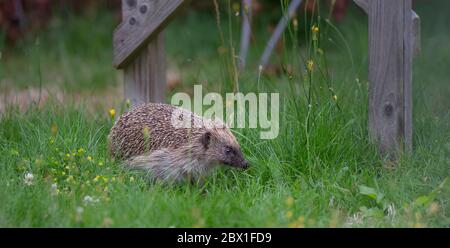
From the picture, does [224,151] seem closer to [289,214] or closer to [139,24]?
[289,214]

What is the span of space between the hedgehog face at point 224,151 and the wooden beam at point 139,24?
974 millimetres

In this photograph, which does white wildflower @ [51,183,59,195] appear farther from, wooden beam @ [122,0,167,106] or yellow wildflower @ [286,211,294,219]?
wooden beam @ [122,0,167,106]

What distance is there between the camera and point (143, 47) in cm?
573

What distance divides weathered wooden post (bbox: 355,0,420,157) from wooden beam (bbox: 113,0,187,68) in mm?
1439

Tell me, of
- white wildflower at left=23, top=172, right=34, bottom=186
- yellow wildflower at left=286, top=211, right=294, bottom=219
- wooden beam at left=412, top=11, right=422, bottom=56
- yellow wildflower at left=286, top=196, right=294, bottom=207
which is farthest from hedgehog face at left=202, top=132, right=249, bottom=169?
wooden beam at left=412, top=11, right=422, bottom=56

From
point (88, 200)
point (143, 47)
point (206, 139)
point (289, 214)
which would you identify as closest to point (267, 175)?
point (206, 139)

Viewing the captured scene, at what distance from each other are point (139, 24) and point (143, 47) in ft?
0.72

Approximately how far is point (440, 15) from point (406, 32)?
4.60 metres

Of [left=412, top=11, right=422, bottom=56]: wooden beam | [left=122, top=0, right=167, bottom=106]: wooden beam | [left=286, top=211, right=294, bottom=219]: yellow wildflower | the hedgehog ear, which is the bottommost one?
[left=286, top=211, right=294, bottom=219]: yellow wildflower

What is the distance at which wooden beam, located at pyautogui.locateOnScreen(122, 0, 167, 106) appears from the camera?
18.9 feet

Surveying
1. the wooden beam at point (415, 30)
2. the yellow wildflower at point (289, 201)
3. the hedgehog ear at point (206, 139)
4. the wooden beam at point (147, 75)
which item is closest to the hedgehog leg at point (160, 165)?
the hedgehog ear at point (206, 139)

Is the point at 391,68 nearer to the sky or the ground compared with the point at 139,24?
nearer to the ground

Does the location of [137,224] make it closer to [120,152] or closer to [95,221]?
[95,221]

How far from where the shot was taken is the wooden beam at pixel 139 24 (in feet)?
18.1
